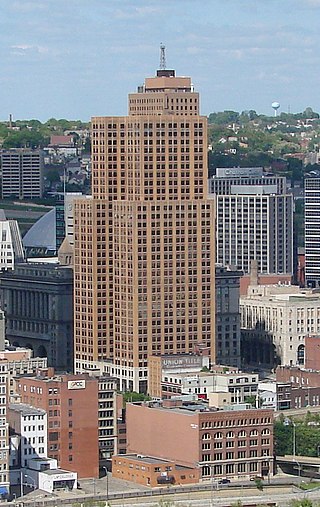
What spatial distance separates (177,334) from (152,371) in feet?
12.4

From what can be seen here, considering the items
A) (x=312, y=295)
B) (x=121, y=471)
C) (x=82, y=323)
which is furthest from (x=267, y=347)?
(x=121, y=471)

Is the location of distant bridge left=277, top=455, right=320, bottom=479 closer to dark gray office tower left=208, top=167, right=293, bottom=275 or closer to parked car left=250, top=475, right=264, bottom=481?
parked car left=250, top=475, right=264, bottom=481

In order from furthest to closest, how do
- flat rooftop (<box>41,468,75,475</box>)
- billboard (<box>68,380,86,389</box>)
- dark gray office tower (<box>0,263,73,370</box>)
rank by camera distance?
1. dark gray office tower (<box>0,263,73,370</box>)
2. billboard (<box>68,380,86,389</box>)
3. flat rooftop (<box>41,468,75,475</box>)

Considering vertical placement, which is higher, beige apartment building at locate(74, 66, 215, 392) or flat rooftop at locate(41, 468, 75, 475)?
beige apartment building at locate(74, 66, 215, 392)

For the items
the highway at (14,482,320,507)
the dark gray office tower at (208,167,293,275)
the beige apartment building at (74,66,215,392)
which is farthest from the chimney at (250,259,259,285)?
the highway at (14,482,320,507)

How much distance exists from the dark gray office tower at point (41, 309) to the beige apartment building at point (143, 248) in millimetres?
4480

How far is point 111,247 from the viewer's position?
143 metres

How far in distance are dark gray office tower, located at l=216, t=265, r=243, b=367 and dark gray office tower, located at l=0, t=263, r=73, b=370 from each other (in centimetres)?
852

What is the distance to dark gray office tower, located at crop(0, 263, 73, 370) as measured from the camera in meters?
149

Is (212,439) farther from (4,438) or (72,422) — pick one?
(4,438)

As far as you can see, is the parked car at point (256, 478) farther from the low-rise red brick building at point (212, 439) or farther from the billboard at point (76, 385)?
the billboard at point (76, 385)

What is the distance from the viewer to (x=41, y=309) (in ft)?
497

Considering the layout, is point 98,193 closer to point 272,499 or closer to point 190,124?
point 190,124

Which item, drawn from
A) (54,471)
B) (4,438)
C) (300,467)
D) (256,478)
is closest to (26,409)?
(54,471)
